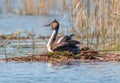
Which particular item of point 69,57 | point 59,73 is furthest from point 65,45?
point 59,73

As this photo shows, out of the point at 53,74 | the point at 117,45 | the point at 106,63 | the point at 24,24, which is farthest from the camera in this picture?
the point at 24,24

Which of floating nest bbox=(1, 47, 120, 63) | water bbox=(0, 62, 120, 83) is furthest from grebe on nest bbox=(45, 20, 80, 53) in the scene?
water bbox=(0, 62, 120, 83)

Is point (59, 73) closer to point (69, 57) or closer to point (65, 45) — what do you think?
point (69, 57)

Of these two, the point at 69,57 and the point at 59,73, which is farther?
the point at 69,57

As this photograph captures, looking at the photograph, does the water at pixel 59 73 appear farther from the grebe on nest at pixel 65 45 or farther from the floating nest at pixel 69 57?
the grebe on nest at pixel 65 45

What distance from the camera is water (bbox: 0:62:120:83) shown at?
386 inches

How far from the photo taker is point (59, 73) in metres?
10.4

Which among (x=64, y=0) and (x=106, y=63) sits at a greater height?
(x=64, y=0)

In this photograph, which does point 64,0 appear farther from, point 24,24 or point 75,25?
point 24,24

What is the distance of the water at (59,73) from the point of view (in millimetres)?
9805

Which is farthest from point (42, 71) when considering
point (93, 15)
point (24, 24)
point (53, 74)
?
point (24, 24)

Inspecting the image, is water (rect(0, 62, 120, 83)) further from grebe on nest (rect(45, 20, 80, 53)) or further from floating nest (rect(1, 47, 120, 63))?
grebe on nest (rect(45, 20, 80, 53))

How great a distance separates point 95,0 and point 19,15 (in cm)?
997

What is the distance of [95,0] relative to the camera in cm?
1388
